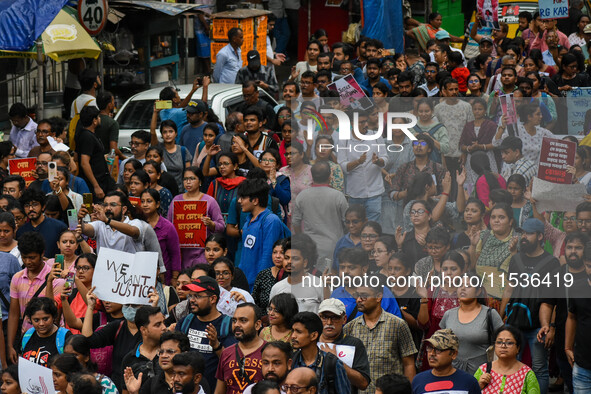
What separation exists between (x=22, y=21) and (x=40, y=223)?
391cm

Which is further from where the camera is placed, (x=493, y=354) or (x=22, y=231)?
(x=22, y=231)

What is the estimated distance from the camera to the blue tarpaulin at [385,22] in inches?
821

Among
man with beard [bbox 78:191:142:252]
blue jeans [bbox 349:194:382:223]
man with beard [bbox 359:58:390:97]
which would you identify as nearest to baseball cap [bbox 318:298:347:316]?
blue jeans [bbox 349:194:382:223]

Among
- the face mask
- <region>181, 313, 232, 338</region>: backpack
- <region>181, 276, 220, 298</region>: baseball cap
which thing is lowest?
the face mask

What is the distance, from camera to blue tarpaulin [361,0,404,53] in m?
20.8

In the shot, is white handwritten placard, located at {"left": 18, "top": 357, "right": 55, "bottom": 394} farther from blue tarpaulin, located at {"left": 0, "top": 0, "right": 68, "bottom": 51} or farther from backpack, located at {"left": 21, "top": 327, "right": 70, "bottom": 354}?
blue tarpaulin, located at {"left": 0, "top": 0, "right": 68, "bottom": 51}

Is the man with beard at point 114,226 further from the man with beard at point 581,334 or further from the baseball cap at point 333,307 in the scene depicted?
the man with beard at point 581,334

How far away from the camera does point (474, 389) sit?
7.45m

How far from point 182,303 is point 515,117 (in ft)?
13.0

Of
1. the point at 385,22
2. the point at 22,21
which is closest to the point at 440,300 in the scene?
the point at 22,21

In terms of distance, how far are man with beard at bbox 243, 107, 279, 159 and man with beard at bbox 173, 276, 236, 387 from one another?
4.18 metres

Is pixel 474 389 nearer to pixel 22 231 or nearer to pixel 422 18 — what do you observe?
pixel 22 231

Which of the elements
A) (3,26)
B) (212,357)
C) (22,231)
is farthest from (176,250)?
(3,26)

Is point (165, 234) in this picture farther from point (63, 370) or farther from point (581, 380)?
point (581, 380)
